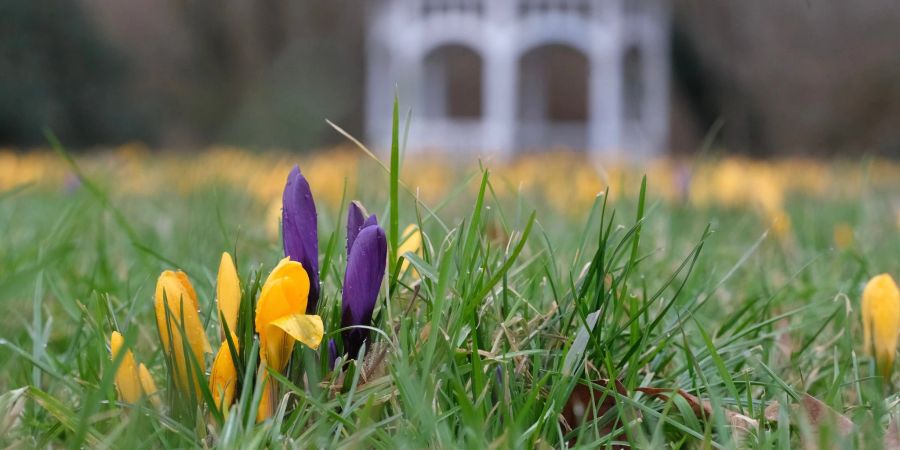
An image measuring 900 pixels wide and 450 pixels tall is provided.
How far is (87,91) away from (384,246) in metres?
11.3

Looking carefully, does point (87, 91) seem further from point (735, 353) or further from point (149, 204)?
point (735, 353)

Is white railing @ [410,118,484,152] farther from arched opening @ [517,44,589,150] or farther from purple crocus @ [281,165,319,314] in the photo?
purple crocus @ [281,165,319,314]

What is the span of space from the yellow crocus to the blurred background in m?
6.75

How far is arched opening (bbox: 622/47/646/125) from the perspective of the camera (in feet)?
37.6

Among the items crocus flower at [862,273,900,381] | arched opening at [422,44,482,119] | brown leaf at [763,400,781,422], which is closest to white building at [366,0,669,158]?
arched opening at [422,44,482,119]

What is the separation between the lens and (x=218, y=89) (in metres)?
13.9

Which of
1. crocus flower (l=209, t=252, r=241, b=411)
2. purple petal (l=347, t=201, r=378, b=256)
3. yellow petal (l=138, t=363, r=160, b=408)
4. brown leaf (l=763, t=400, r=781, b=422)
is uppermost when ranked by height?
purple petal (l=347, t=201, r=378, b=256)

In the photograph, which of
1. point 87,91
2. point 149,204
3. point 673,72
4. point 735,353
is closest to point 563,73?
point 673,72

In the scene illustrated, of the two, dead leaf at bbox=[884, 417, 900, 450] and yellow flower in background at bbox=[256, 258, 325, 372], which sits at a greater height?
yellow flower in background at bbox=[256, 258, 325, 372]

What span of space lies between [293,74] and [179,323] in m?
8.73

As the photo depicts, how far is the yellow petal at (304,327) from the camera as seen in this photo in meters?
0.74

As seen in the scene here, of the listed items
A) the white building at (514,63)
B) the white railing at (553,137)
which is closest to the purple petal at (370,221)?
the white building at (514,63)

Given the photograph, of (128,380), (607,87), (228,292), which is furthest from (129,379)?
(607,87)

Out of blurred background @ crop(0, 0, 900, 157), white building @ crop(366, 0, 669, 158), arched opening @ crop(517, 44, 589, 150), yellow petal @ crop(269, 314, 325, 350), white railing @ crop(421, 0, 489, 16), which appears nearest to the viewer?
yellow petal @ crop(269, 314, 325, 350)
